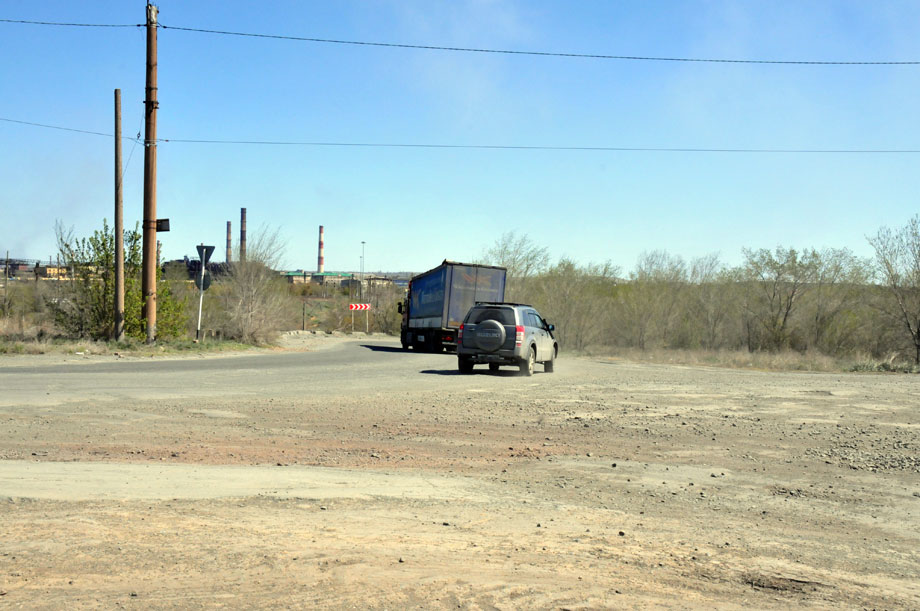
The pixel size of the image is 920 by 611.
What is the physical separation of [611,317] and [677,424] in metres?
50.4

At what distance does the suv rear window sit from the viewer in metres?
22.7

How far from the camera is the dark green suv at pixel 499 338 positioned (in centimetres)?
2228

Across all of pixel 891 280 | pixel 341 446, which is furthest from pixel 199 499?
pixel 891 280

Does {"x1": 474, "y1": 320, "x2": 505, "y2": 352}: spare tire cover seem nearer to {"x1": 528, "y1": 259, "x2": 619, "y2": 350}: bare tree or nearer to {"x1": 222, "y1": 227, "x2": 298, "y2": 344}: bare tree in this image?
{"x1": 222, "y1": 227, "x2": 298, "y2": 344}: bare tree

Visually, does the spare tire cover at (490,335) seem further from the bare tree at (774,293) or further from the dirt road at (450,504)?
the bare tree at (774,293)

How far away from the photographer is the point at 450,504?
6980 mm

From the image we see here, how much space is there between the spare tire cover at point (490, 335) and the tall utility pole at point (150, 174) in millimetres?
12732

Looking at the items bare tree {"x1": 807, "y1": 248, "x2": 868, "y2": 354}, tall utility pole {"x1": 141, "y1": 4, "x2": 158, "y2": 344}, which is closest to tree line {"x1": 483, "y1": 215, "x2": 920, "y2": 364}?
bare tree {"x1": 807, "y1": 248, "x2": 868, "y2": 354}

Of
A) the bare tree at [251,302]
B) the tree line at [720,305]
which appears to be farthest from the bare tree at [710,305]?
the bare tree at [251,302]

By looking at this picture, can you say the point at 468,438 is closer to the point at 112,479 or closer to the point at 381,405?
the point at 381,405

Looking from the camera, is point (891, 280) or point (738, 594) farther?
point (891, 280)

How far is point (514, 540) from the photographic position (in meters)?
5.84

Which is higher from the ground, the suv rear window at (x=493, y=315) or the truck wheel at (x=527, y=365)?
the suv rear window at (x=493, y=315)

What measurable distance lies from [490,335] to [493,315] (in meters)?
0.79
